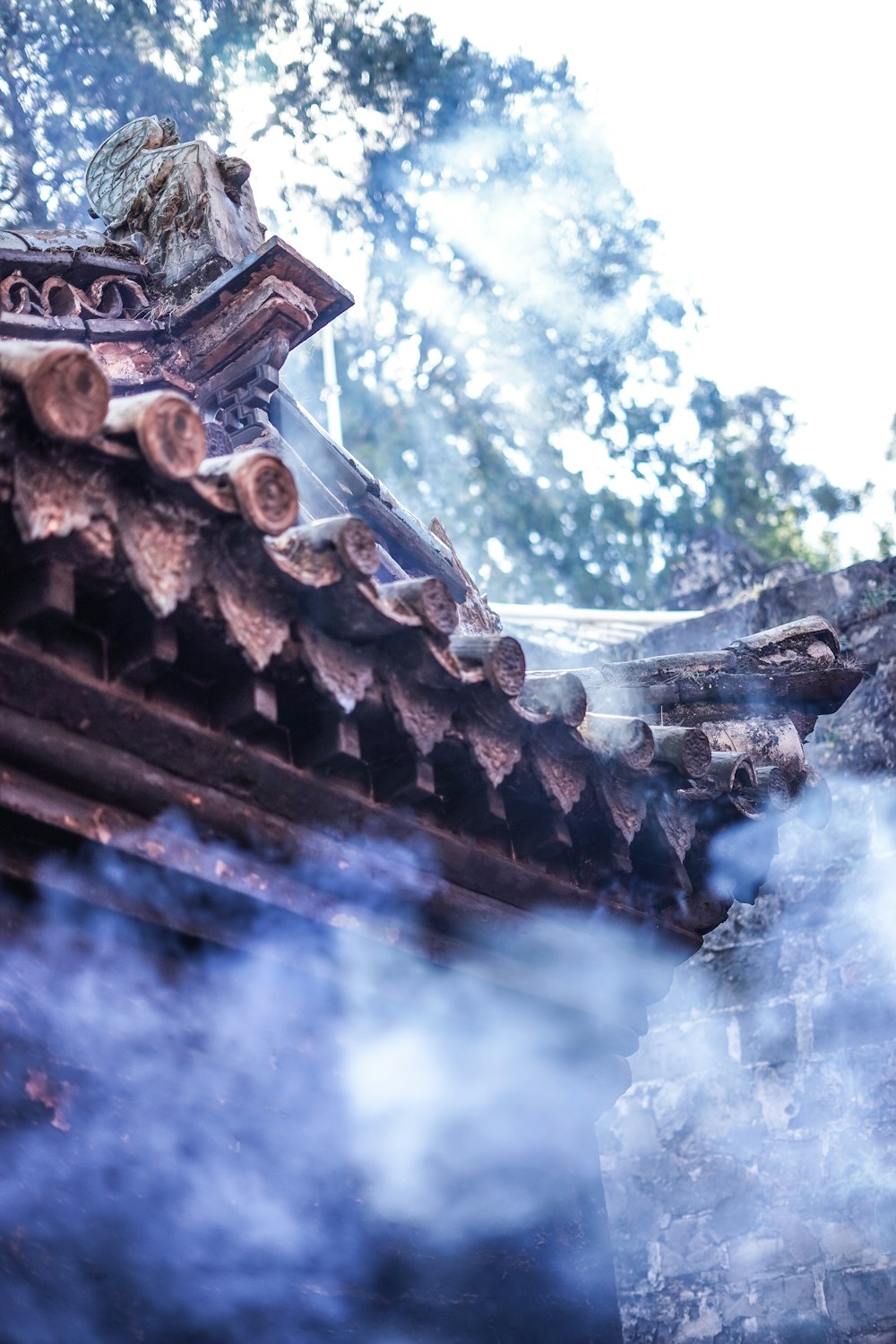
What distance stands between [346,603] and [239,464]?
1.26ft

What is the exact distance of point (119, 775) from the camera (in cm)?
281

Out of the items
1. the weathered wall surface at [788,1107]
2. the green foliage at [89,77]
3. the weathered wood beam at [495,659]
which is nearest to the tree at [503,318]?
the green foliage at [89,77]

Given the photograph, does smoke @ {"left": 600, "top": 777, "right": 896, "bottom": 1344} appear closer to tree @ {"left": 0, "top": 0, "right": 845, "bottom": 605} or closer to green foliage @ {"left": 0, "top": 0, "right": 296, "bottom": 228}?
green foliage @ {"left": 0, "top": 0, "right": 296, "bottom": 228}

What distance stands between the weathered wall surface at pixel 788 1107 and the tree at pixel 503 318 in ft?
42.0

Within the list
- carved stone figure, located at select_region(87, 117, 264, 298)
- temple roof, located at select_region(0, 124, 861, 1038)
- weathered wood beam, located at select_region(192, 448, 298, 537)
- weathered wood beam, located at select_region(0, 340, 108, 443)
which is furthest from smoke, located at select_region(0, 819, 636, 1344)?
carved stone figure, located at select_region(87, 117, 264, 298)

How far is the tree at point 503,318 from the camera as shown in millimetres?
18828

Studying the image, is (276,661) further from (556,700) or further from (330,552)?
(556,700)

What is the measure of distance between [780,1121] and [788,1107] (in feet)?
0.27

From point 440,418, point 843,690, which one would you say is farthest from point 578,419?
point 843,690

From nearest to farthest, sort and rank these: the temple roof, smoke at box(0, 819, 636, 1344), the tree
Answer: the temple roof < smoke at box(0, 819, 636, 1344) < the tree

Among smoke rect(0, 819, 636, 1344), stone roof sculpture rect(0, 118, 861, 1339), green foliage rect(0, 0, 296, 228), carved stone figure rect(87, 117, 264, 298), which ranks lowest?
smoke rect(0, 819, 636, 1344)

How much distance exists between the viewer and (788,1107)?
6.56 m

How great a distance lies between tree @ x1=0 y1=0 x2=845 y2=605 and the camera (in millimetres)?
18828

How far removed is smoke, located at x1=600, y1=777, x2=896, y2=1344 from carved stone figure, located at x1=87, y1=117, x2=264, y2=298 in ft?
13.8
